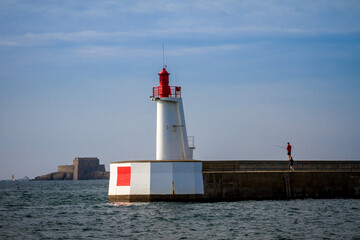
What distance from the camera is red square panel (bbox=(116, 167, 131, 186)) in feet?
114

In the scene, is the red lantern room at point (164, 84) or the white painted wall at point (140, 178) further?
the red lantern room at point (164, 84)

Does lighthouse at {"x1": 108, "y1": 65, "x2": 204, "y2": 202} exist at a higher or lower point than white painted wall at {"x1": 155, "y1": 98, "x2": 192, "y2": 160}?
lower

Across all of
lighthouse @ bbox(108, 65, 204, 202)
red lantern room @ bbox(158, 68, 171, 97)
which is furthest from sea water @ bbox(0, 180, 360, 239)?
red lantern room @ bbox(158, 68, 171, 97)

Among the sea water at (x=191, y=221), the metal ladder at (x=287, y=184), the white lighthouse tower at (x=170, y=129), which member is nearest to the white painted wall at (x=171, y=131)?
the white lighthouse tower at (x=170, y=129)

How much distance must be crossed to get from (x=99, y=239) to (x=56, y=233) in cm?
283

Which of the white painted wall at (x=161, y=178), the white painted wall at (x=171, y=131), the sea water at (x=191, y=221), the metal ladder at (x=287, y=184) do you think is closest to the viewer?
the sea water at (x=191, y=221)

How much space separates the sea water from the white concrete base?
97 centimetres

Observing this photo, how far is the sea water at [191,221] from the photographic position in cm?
2342

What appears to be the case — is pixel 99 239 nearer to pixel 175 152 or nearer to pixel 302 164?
pixel 175 152

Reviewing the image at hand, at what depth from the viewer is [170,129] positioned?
3716cm

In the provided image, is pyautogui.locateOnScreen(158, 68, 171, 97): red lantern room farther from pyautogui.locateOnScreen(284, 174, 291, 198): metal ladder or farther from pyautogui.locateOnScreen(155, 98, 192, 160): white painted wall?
pyautogui.locateOnScreen(284, 174, 291, 198): metal ladder

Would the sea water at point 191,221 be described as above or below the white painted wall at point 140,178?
below

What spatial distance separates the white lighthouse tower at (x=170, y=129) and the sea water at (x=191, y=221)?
4654mm

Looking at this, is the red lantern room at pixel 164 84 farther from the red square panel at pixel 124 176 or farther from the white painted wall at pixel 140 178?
the red square panel at pixel 124 176
